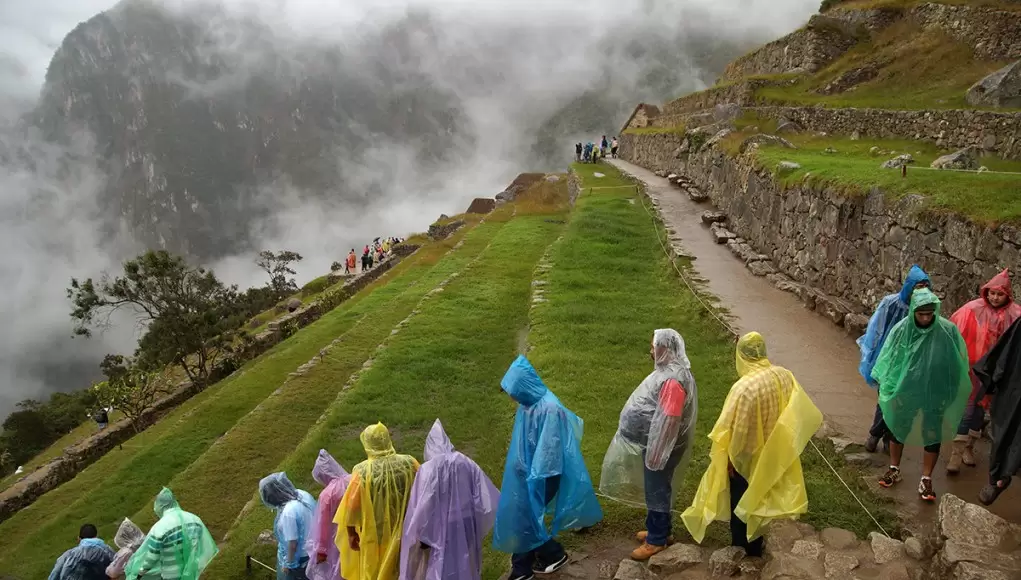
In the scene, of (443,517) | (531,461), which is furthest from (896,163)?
(443,517)

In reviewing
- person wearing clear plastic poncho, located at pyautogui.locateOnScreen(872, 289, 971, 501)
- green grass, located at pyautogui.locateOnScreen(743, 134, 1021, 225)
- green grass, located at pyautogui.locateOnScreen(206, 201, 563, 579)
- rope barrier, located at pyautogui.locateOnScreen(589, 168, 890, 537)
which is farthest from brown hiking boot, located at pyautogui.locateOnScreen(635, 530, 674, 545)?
green grass, located at pyautogui.locateOnScreen(743, 134, 1021, 225)

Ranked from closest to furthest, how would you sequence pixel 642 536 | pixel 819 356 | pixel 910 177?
1. pixel 642 536
2. pixel 819 356
3. pixel 910 177

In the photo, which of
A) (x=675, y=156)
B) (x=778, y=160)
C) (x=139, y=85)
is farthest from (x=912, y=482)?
(x=139, y=85)

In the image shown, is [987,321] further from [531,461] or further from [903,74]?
[903,74]

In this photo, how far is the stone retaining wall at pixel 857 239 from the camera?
6.83m

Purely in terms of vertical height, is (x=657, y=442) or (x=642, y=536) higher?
(x=657, y=442)

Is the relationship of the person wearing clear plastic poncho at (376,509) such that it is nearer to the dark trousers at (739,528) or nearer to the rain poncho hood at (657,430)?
the rain poncho hood at (657,430)

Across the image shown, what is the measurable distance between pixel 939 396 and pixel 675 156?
2025 cm

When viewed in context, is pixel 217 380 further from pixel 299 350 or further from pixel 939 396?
pixel 939 396

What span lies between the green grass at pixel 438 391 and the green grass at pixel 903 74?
403 inches

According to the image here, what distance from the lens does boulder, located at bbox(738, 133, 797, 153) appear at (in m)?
16.0

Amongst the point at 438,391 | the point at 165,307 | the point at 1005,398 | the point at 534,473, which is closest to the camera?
the point at 1005,398

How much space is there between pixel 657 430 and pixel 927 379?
6.87ft

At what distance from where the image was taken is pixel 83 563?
518cm
